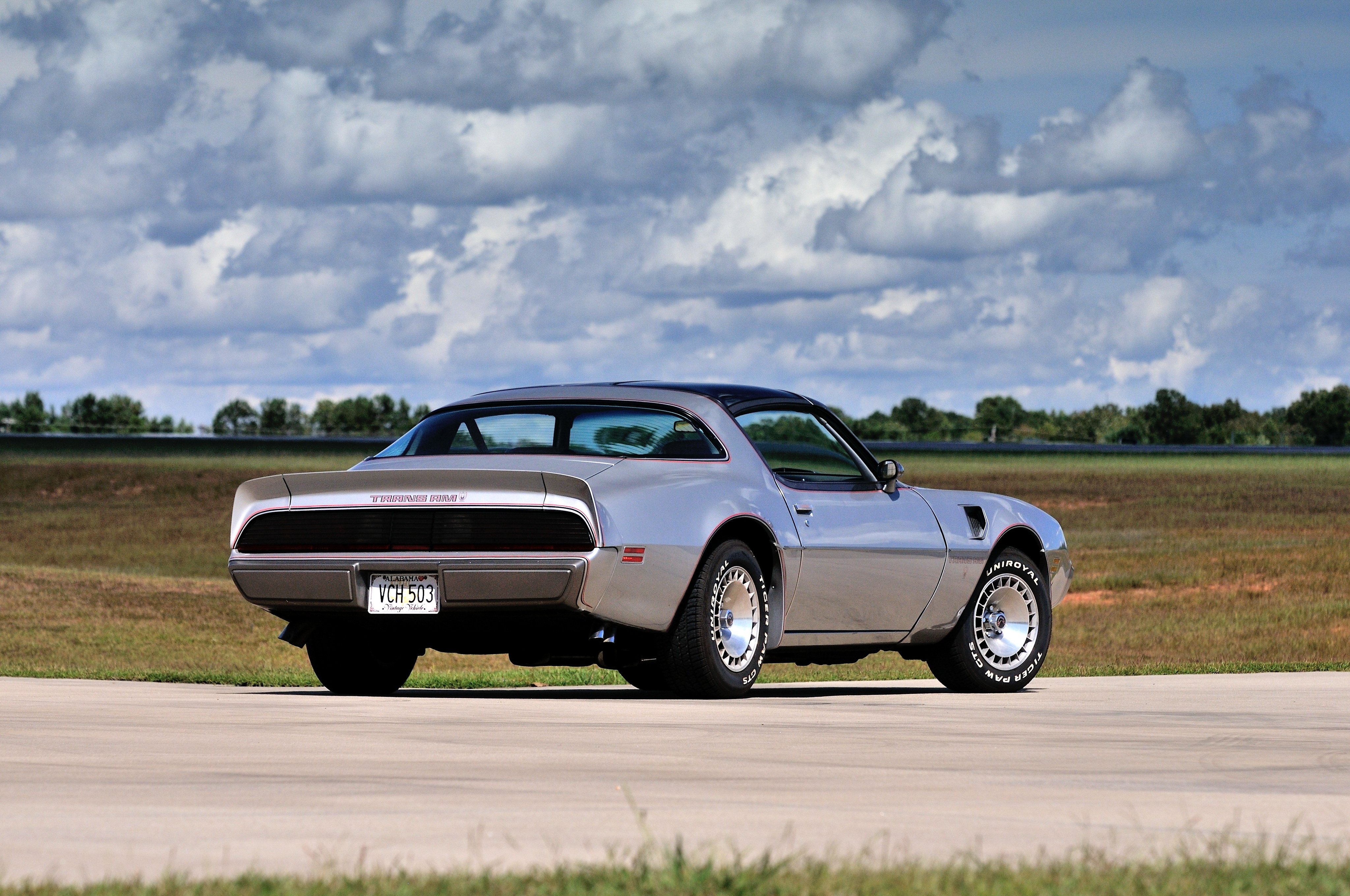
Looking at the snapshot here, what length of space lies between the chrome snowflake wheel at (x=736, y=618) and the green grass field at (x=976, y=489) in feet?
11.3

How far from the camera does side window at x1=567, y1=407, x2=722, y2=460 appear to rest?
394 inches

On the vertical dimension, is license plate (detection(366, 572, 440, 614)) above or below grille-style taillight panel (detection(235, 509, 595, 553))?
below

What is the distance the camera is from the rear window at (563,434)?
10.0 metres

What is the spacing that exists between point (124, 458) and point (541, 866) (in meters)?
67.5

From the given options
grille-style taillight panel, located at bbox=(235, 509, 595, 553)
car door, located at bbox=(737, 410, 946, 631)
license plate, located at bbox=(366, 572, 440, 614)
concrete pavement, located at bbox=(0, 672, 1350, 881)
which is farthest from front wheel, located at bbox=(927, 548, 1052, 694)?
license plate, located at bbox=(366, 572, 440, 614)

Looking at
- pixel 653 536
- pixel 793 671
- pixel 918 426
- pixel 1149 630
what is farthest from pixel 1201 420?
pixel 653 536

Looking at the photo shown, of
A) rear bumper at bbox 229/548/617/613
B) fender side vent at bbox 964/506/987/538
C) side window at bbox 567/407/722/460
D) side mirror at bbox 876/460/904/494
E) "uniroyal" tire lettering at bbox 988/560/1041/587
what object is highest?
side window at bbox 567/407/722/460

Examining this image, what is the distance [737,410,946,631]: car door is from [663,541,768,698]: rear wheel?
0.30 meters

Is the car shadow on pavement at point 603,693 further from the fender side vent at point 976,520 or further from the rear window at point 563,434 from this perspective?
the rear window at point 563,434

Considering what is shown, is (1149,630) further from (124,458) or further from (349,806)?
(124,458)

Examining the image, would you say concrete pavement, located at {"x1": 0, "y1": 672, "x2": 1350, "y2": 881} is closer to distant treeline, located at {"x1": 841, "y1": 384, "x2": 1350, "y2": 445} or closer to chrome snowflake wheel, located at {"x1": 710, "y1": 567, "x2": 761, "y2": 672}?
chrome snowflake wheel, located at {"x1": 710, "y1": 567, "x2": 761, "y2": 672}

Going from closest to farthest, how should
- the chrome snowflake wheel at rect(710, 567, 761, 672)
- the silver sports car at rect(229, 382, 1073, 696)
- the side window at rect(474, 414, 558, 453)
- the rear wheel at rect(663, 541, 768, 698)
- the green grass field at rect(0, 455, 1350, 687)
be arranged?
the silver sports car at rect(229, 382, 1073, 696), the rear wheel at rect(663, 541, 768, 698), the chrome snowflake wheel at rect(710, 567, 761, 672), the side window at rect(474, 414, 558, 453), the green grass field at rect(0, 455, 1350, 687)

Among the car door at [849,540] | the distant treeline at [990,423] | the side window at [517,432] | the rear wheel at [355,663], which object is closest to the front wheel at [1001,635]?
the car door at [849,540]

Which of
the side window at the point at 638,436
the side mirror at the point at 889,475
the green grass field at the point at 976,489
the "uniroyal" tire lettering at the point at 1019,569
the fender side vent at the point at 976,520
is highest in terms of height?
the side window at the point at 638,436
